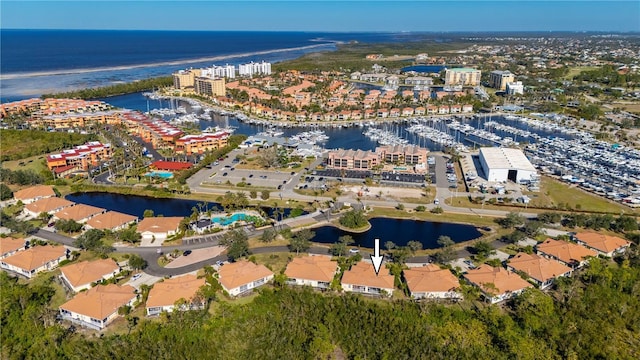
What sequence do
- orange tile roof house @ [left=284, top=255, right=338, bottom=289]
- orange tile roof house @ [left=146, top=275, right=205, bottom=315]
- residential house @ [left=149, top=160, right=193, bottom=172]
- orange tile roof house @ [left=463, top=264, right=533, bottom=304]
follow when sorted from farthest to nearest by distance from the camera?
residential house @ [left=149, top=160, right=193, bottom=172]
orange tile roof house @ [left=284, top=255, right=338, bottom=289]
orange tile roof house @ [left=463, top=264, right=533, bottom=304]
orange tile roof house @ [left=146, top=275, right=205, bottom=315]

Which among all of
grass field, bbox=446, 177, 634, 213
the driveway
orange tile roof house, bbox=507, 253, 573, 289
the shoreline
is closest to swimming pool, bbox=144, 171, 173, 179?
the driveway

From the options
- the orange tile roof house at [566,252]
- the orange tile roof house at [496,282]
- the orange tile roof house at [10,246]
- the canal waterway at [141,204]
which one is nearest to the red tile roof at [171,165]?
the canal waterway at [141,204]

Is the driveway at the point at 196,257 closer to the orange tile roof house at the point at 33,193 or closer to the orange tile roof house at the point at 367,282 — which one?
the orange tile roof house at the point at 367,282

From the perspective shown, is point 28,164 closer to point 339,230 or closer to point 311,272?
point 339,230

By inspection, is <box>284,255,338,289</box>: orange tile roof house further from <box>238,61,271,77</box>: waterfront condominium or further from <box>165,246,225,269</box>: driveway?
<box>238,61,271,77</box>: waterfront condominium

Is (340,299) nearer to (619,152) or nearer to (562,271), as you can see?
(562,271)

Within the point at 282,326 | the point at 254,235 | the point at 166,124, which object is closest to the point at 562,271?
the point at 282,326
